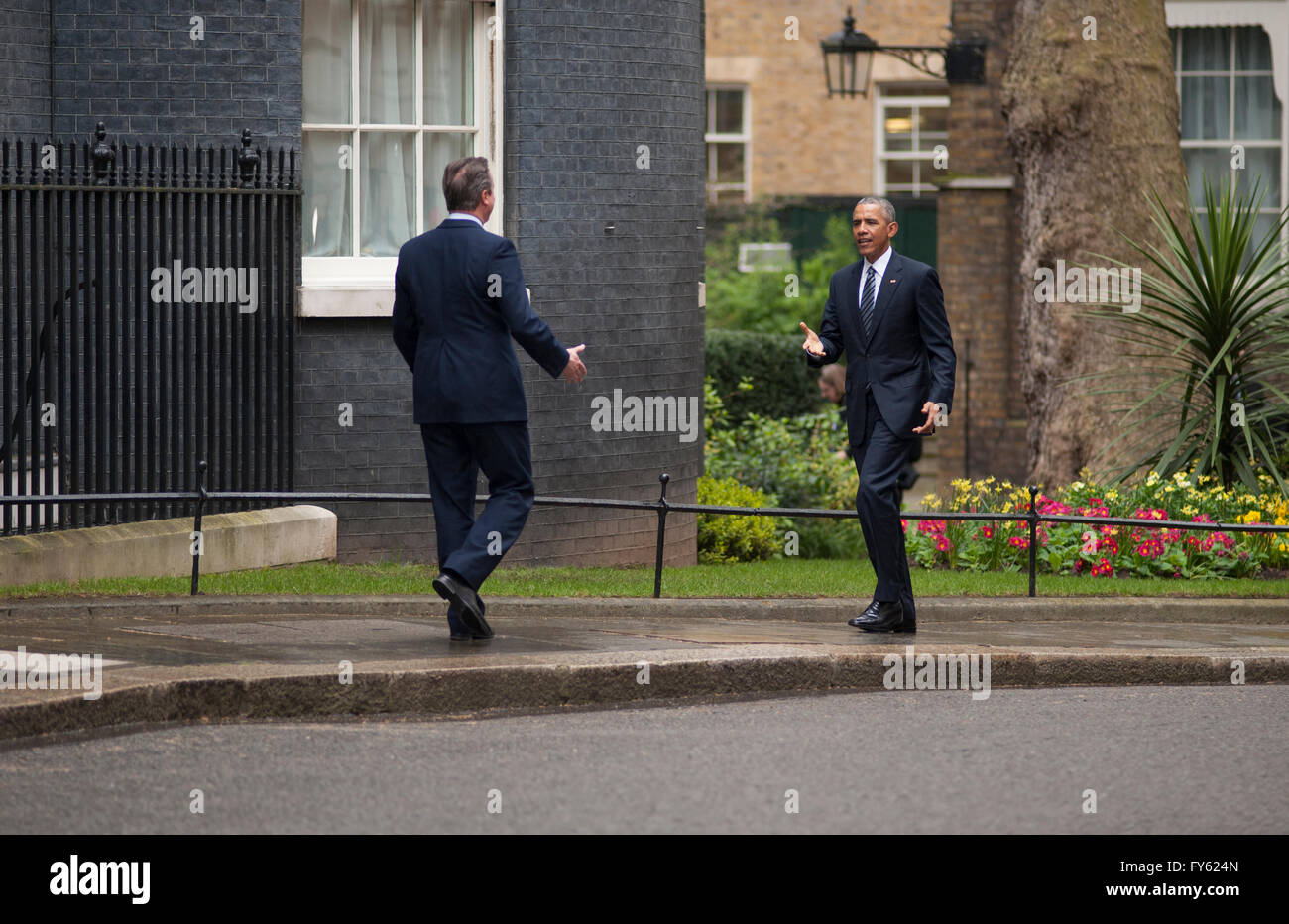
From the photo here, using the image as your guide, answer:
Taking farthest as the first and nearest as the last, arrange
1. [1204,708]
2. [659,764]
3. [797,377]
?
[797,377] < [1204,708] < [659,764]

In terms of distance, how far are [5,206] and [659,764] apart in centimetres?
545

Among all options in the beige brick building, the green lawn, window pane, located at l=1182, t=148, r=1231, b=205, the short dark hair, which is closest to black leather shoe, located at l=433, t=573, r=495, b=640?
the short dark hair

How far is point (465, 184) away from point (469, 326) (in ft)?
1.82

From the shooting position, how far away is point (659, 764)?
18.4ft

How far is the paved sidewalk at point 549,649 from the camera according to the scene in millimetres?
6367

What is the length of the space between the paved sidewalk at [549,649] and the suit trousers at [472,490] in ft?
1.23

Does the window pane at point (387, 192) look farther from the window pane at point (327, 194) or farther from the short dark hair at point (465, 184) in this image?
the short dark hair at point (465, 184)

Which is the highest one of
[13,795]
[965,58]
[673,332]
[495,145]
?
[965,58]

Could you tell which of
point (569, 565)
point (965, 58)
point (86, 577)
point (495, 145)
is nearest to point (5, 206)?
point (86, 577)

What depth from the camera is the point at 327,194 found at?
11352 mm

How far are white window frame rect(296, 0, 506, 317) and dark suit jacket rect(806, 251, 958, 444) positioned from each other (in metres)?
4.00

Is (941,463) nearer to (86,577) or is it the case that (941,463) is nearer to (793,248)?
(793,248)

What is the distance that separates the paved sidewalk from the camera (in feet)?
20.9

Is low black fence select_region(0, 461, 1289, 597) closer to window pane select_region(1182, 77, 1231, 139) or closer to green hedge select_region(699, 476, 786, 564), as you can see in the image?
green hedge select_region(699, 476, 786, 564)
